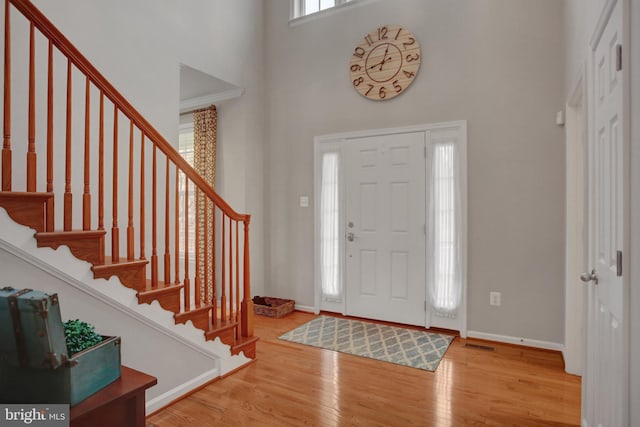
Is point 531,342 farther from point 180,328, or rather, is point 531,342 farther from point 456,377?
point 180,328

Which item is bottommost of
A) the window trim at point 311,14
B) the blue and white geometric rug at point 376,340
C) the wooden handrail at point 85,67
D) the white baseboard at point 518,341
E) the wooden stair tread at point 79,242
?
the blue and white geometric rug at point 376,340

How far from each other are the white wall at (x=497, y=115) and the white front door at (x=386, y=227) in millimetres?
311

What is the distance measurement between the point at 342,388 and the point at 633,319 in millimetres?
1841

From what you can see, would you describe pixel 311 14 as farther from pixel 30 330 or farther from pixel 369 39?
pixel 30 330

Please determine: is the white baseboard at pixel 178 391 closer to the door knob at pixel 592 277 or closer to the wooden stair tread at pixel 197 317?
the wooden stair tread at pixel 197 317

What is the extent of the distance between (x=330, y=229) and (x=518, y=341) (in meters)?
2.14

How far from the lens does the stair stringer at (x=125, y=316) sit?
64.6 inches

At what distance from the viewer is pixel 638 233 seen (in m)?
1.08

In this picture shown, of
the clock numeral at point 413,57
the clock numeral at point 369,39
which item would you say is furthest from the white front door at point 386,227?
the clock numeral at point 369,39

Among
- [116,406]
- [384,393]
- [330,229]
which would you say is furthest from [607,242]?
[330,229]

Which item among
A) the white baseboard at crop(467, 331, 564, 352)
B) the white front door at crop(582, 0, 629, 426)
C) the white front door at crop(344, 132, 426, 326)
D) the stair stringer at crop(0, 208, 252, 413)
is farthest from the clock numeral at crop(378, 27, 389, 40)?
the stair stringer at crop(0, 208, 252, 413)

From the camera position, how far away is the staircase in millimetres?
1688

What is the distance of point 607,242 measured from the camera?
58.4 inches

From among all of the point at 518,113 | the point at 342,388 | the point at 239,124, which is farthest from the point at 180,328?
the point at 518,113
